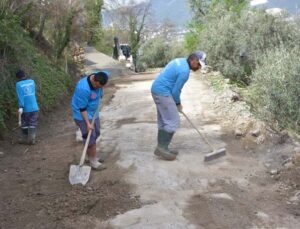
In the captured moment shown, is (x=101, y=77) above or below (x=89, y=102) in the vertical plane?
above

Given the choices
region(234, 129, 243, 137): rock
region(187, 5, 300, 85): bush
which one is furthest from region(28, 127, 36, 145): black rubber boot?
region(187, 5, 300, 85): bush

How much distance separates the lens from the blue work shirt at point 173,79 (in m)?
6.93

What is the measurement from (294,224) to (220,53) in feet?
45.0

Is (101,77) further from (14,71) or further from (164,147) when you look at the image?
(14,71)

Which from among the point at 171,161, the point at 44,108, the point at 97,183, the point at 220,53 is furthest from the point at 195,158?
the point at 220,53

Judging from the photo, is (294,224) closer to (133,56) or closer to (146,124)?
(146,124)

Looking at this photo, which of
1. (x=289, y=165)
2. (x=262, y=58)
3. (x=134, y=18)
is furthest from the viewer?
(x=134, y=18)

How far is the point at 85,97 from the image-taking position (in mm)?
6441

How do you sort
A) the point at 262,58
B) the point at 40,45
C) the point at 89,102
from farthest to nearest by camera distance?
the point at 40,45, the point at 262,58, the point at 89,102

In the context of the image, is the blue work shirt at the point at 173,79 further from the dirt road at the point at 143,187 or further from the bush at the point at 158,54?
the bush at the point at 158,54

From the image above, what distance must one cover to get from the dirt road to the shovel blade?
10cm

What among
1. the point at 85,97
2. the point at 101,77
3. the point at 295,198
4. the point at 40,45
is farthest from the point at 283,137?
the point at 40,45

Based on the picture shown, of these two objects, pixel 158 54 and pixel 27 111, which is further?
pixel 158 54

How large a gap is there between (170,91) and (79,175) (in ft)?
6.49
